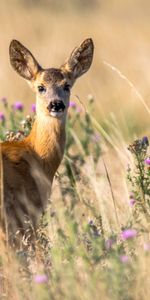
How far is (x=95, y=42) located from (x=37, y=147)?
12.2 m

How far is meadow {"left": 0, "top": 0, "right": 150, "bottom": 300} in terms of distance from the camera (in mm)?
5258

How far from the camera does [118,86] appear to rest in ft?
55.0

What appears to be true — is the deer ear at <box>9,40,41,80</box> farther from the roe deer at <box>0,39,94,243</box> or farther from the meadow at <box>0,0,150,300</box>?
the meadow at <box>0,0,150,300</box>

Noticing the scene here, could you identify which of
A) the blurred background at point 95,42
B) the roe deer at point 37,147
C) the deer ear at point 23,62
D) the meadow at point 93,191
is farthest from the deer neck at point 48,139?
the blurred background at point 95,42

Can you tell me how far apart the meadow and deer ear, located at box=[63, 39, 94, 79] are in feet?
1.14

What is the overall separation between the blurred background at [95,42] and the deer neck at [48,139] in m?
4.81

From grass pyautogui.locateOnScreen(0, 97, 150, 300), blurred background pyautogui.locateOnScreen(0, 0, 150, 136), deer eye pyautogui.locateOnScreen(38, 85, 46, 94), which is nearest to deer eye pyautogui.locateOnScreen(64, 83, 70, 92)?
deer eye pyautogui.locateOnScreen(38, 85, 46, 94)

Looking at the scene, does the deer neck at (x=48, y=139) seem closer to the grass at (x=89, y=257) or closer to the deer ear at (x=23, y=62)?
the grass at (x=89, y=257)

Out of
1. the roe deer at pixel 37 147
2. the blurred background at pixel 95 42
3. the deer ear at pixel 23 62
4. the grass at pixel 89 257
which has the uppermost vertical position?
the blurred background at pixel 95 42

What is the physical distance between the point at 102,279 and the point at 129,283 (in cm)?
22

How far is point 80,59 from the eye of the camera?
843cm

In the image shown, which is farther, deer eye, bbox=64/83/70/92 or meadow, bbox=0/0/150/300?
deer eye, bbox=64/83/70/92

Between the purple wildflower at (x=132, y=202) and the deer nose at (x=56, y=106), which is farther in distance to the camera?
the deer nose at (x=56, y=106)

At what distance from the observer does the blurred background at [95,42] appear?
15.1 meters
